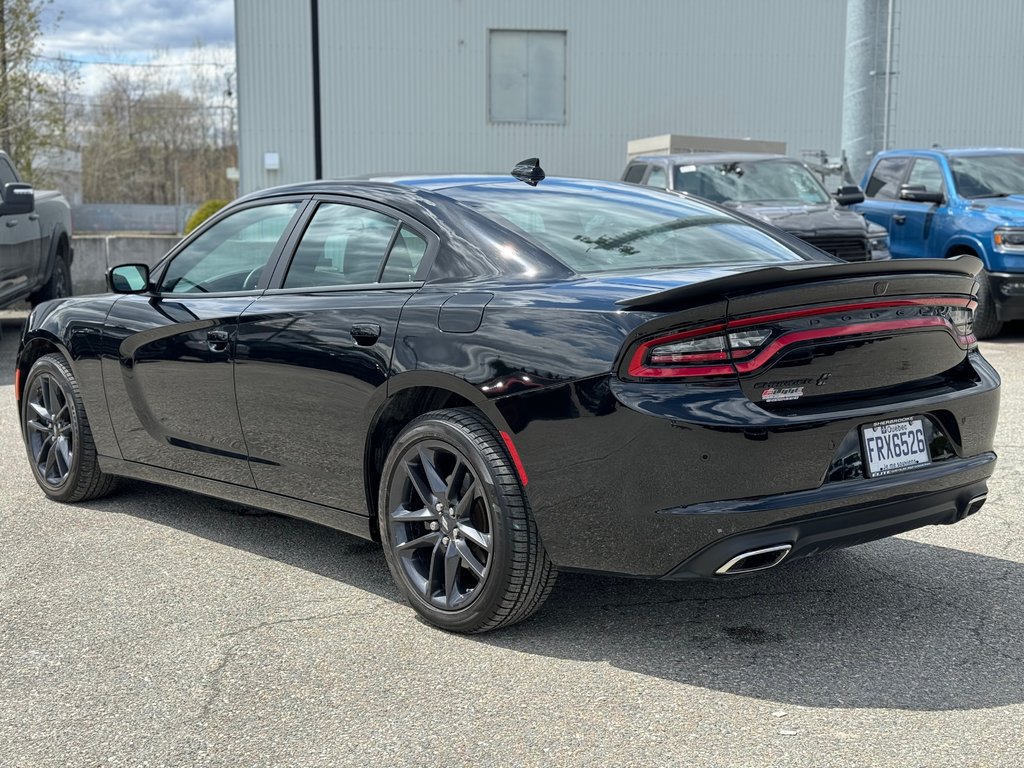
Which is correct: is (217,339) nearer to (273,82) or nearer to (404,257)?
(404,257)

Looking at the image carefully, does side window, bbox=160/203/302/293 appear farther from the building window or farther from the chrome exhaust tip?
the building window

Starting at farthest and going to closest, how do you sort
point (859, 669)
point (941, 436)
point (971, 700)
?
point (941, 436) < point (859, 669) < point (971, 700)

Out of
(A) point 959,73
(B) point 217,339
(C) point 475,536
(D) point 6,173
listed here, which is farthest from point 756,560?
(A) point 959,73

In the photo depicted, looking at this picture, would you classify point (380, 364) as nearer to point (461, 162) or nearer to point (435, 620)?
point (435, 620)

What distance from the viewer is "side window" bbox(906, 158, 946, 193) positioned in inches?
504

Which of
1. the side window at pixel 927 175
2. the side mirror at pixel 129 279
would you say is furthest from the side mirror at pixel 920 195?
the side mirror at pixel 129 279

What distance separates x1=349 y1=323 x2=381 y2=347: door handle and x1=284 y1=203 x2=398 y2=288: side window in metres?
0.24

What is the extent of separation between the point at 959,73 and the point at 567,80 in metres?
8.58

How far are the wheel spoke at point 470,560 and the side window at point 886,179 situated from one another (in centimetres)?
1070

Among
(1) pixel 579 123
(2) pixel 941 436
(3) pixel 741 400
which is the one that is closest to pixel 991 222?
(2) pixel 941 436

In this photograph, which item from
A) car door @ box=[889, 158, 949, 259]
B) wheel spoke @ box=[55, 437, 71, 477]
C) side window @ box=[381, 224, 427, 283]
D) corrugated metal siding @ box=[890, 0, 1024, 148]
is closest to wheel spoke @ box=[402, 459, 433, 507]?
side window @ box=[381, 224, 427, 283]

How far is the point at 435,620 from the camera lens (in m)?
4.15

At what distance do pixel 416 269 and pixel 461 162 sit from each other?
22.0 metres

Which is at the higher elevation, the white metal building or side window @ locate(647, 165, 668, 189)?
the white metal building
